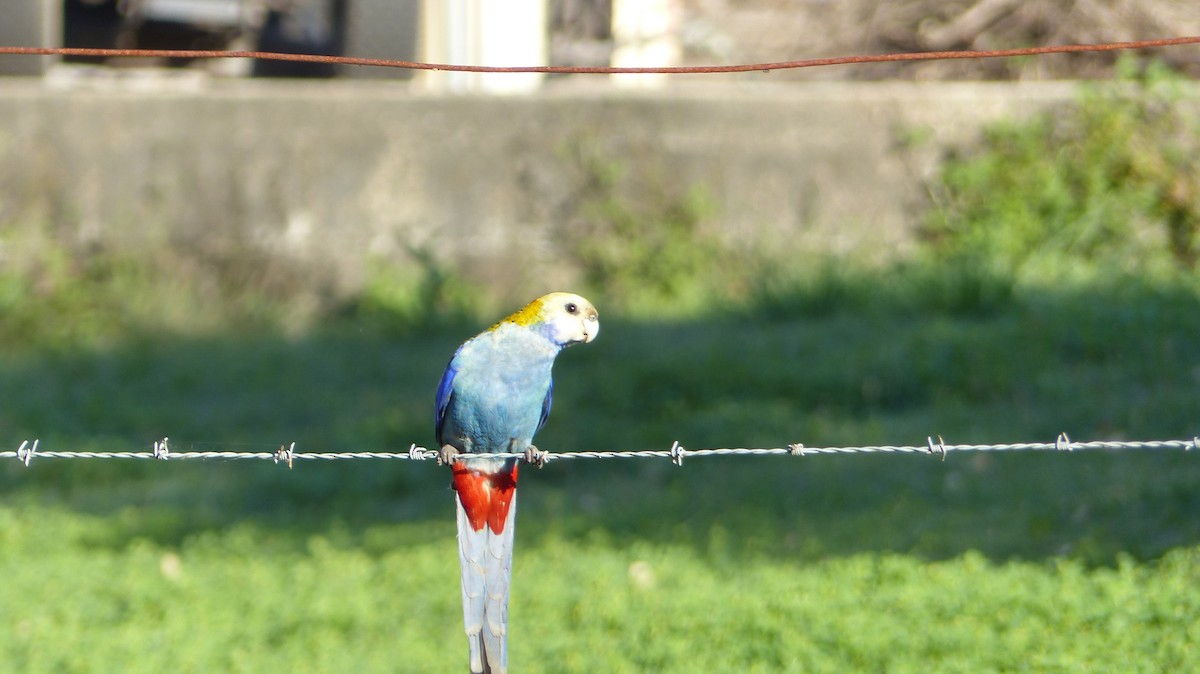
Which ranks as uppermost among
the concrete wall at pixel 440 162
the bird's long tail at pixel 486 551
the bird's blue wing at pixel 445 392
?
the concrete wall at pixel 440 162

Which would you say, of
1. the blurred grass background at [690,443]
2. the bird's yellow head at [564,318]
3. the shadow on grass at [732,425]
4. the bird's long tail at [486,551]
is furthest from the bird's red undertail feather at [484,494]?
the shadow on grass at [732,425]

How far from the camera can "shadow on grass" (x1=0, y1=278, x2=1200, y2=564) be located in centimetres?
548

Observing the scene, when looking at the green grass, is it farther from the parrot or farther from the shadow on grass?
the parrot

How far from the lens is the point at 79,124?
8852mm

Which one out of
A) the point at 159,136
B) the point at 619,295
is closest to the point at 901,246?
the point at 619,295

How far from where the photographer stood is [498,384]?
293cm

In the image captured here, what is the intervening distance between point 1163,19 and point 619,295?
14.4 ft

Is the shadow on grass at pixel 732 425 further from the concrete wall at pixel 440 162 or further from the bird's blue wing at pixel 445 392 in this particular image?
the bird's blue wing at pixel 445 392

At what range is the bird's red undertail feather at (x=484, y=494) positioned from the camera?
3016mm

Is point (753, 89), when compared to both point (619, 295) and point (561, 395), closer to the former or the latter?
point (619, 295)

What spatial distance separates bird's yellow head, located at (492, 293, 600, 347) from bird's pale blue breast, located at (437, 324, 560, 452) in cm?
3

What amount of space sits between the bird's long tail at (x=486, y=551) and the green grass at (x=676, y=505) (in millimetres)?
1405

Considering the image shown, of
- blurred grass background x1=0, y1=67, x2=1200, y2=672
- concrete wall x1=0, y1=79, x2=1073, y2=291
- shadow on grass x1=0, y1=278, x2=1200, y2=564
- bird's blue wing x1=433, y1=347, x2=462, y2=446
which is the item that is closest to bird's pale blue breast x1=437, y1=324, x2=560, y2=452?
bird's blue wing x1=433, y1=347, x2=462, y2=446

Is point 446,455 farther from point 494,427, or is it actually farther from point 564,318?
point 564,318
